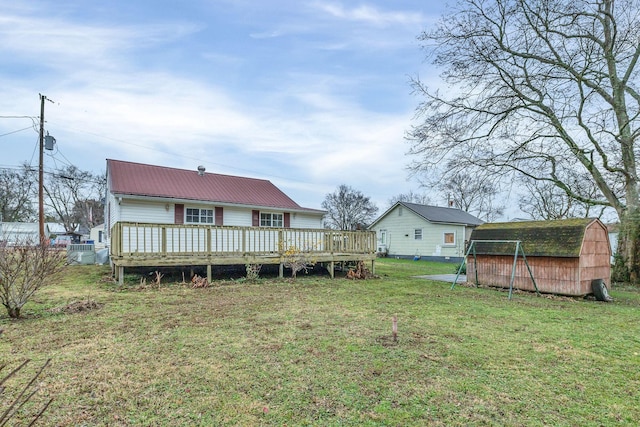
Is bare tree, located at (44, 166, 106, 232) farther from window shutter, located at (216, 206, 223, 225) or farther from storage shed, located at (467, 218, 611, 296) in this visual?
storage shed, located at (467, 218, 611, 296)

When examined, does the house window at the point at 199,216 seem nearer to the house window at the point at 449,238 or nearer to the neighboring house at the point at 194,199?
the neighboring house at the point at 194,199

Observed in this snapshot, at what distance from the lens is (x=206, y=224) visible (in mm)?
12625

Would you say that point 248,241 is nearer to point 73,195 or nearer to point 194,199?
point 194,199

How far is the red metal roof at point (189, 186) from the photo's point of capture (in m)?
11.9

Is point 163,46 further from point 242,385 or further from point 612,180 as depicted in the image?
point 612,180

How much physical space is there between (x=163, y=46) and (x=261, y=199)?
→ 6509mm

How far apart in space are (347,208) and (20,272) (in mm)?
36993

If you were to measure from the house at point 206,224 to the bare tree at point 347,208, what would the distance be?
85.1 ft

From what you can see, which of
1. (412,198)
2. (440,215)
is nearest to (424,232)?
(440,215)

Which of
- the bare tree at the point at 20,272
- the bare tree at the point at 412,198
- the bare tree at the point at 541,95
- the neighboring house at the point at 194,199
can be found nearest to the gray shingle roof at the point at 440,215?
the bare tree at the point at 541,95

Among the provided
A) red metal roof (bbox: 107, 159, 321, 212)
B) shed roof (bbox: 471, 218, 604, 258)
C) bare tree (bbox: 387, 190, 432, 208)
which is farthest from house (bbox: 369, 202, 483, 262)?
bare tree (bbox: 387, 190, 432, 208)

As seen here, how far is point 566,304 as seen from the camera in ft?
25.9

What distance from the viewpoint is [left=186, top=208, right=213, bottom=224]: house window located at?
12566 mm

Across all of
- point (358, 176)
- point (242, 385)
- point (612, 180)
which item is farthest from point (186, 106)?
point (358, 176)
